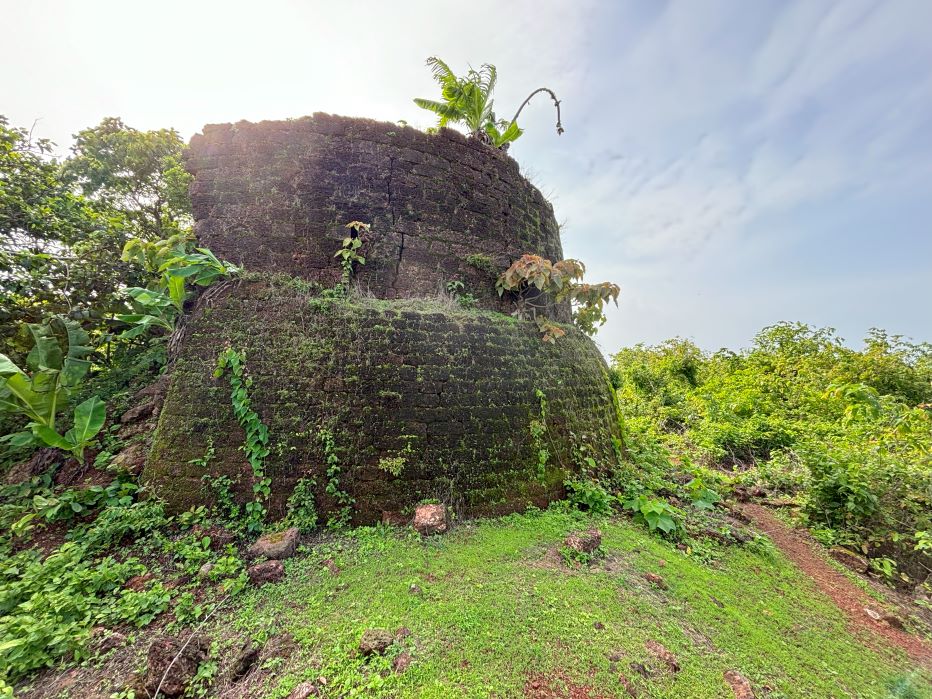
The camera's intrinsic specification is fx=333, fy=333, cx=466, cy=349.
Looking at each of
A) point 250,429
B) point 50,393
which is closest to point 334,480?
point 250,429

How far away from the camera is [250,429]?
350 cm

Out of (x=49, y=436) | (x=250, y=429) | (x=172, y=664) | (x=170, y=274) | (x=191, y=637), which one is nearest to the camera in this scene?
(x=172, y=664)

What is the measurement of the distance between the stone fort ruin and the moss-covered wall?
16 millimetres

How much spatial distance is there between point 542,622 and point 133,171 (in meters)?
8.79

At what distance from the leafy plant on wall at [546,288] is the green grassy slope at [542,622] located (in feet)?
10.3

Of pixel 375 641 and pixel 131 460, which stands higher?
pixel 131 460

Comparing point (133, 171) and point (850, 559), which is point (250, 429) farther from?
point (850, 559)

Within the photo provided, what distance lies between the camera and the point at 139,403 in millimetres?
4125

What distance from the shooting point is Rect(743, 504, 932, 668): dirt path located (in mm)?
2781

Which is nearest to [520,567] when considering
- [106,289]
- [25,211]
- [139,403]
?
[139,403]

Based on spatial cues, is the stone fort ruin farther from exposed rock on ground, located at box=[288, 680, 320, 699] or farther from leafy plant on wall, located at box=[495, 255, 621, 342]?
exposed rock on ground, located at box=[288, 680, 320, 699]

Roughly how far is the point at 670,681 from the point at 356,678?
6.25 ft

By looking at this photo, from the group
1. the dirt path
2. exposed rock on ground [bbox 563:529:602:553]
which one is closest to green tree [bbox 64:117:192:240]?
exposed rock on ground [bbox 563:529:602:553]

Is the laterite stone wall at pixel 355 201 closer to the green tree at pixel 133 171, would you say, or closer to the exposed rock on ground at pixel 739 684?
the green tree at pixel 133 171
